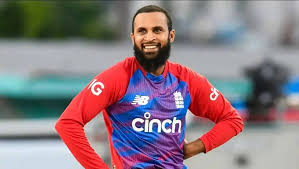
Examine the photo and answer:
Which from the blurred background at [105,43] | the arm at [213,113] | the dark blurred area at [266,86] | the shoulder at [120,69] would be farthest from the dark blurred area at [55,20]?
the shoulder at [120,69]

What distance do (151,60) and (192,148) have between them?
464 millimetres

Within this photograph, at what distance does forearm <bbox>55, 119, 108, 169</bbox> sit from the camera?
7.91ft

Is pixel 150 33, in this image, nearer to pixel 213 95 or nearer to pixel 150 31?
pixel 150 31

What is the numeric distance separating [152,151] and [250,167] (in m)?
2.25

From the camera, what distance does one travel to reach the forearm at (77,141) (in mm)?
2410

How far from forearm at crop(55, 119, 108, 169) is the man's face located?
16.6 inches

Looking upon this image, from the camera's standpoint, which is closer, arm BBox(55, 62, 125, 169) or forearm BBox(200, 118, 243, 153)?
arm BBox(55, 62, 125, 169)

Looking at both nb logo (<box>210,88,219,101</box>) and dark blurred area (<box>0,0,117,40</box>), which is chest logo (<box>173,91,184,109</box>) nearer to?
nb logo (<box>210,88,219,101</box>)

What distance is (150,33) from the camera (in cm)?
253

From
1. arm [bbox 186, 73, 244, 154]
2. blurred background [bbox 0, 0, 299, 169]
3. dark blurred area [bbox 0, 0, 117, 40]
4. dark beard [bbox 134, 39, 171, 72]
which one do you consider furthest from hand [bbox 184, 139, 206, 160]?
dark blurred area [bbox 0, 0, 117, 40]

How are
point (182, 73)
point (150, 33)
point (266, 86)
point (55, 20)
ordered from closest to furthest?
point (150, 33) → point (182, 73) → point (266, 86) → point (55, 20)

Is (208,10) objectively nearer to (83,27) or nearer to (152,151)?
(83,27)

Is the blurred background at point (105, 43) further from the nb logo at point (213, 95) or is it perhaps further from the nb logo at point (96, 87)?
the nb logo at point (96, 87)

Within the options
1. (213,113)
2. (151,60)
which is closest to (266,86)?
(213,113)
